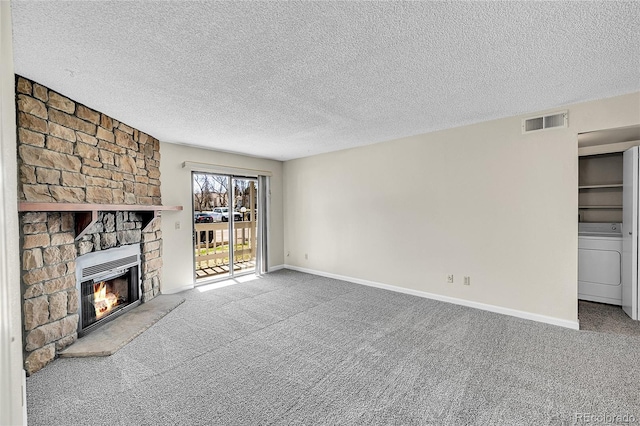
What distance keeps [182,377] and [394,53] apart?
10.1 ft

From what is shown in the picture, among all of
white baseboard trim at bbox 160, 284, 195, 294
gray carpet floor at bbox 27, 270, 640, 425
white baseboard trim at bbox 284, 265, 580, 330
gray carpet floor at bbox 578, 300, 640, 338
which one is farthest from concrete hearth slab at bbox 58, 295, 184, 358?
gray carpet floor at bbox 578, 300, 640, 338

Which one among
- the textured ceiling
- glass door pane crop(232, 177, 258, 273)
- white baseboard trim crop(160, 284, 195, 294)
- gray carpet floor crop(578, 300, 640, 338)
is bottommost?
gray carpet floor crop(578, 300, 640, 338)

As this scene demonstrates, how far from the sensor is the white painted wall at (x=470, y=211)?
10.5ft

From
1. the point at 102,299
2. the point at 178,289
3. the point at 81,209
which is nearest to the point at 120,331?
the point at 102,299

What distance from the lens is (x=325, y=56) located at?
2068 mm

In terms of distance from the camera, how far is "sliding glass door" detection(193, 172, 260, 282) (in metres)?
5.13

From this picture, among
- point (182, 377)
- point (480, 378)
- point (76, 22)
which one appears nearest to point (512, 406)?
point (480, 378)

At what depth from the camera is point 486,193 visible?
12.2 ft

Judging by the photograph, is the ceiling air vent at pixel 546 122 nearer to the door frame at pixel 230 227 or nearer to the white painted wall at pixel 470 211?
the white painted wall at pixel 470 211

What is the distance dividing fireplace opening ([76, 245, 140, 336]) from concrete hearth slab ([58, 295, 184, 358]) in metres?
0.12

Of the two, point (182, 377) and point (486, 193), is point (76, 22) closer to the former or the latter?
point (182, 377)

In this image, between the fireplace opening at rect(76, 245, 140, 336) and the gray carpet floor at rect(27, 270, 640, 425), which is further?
the fireplace opening at rect(76, 245, 140, 336)

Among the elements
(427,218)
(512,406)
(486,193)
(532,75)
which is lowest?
(512,406)

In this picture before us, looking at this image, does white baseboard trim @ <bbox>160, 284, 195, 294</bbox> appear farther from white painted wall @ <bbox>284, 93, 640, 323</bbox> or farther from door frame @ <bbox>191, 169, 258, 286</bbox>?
white painted wall @ <bbox>284, 93, 640, 323</bbox>
